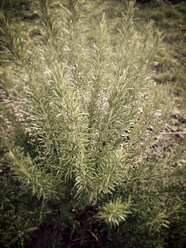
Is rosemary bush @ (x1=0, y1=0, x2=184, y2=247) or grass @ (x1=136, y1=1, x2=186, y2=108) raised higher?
grass @ (x1=136, y1=1, x2=186, y2=108)

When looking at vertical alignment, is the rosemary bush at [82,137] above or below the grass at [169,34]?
below

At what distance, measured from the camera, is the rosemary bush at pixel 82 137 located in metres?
0.95

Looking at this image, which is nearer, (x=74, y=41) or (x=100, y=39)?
(x=100, y=39)

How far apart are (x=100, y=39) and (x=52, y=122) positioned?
64cm

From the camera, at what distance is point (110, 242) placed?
1444 mm

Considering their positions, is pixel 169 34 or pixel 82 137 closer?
pixel 82 137

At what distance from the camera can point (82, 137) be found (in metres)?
1.06

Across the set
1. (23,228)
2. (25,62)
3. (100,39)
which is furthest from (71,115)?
(23,228)

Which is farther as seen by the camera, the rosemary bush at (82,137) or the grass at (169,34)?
the grass at (169,34)

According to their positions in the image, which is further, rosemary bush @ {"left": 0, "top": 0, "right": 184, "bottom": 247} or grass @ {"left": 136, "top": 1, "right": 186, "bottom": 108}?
grass @ {"left": 136, "top": 1, "right": 186, "bottom": 108}

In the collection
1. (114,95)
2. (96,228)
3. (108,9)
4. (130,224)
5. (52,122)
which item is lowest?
(96,228)

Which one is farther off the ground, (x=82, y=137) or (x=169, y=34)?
(x=169, y=34)

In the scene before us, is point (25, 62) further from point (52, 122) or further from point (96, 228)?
point (96, 228)

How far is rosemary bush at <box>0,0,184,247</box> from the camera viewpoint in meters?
0.95
